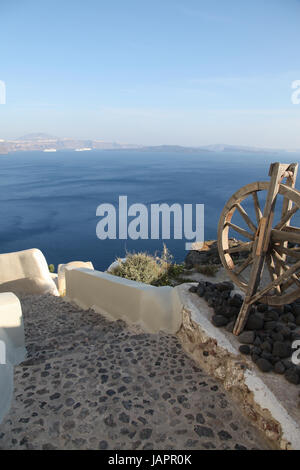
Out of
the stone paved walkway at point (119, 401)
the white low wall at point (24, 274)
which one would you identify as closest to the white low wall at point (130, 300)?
the stone paved walkway at point (119, 401)

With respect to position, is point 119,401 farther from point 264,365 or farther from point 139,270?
point 139,270

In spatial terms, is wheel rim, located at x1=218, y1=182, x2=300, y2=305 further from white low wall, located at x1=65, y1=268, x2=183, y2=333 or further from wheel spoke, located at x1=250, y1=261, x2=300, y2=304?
white low wall, located at x1=65, y1=268, x2=183, y2=333

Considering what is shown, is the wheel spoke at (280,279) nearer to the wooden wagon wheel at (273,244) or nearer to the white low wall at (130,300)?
the wooden wagon wheel at (273,244)

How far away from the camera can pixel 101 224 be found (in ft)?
207

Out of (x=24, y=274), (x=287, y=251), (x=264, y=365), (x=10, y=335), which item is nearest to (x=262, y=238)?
(x=287, y=251)

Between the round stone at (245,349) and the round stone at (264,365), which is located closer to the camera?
the round stone at (264,365)

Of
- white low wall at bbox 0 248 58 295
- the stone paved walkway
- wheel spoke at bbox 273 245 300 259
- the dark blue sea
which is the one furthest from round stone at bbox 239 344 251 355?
the dark blue sea

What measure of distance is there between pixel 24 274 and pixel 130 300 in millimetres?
4615

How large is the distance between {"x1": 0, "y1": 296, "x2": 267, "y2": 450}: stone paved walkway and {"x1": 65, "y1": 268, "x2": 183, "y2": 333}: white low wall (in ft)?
1.10

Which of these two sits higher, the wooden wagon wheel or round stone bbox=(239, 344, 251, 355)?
the wooden wagon wheel

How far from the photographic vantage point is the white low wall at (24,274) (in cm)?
872

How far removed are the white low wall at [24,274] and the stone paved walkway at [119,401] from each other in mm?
4188

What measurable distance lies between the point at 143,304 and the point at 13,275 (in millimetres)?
5103

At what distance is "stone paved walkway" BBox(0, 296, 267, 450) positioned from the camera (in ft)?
9.75
